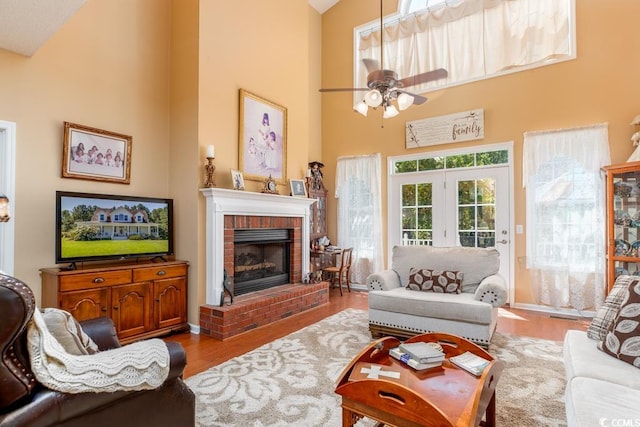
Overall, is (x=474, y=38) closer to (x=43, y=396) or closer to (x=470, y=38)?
(x=470, y=38)

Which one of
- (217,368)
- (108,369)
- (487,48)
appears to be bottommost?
(217,368)

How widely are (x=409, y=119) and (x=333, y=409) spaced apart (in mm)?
4686

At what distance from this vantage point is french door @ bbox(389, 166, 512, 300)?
4.92m

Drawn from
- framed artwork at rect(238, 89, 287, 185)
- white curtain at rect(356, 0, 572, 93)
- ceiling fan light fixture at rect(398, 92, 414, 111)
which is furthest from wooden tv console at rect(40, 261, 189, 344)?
white curtain at rect(356, 0, 572, 93)

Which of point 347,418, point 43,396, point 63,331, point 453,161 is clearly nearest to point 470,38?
point 453,161

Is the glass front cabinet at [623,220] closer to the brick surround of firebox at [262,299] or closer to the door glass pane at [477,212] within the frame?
the door glass pane at [477,212]

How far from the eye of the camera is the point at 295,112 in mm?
5227

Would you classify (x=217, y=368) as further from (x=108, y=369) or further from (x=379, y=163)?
(x=379, y=163)

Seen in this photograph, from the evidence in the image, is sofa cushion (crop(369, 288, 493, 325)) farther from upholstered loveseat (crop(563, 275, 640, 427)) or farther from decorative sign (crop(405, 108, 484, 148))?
Result: decorative sign (crop(405, 108, 484, 148))

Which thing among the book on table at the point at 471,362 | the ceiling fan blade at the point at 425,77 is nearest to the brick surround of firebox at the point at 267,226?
the ceiling fan blade at the point at 425,77

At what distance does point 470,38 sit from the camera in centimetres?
529

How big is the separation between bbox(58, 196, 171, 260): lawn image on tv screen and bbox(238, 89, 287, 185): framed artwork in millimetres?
1160

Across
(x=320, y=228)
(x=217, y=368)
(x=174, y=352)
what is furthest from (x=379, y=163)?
(x=174, y=352)

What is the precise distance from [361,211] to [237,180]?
2.69m
